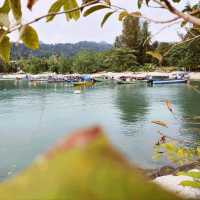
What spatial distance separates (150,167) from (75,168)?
919 cm

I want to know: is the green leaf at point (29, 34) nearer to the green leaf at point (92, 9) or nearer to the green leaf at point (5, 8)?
the green leaf at point (5, 8)

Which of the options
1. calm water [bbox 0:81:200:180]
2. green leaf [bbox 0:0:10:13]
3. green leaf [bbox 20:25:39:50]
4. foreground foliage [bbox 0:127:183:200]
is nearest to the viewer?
foreground foliage [bbox 0:127:183:200]

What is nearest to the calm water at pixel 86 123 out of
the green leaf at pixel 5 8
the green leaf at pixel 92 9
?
the green leaf at pixel 92 9

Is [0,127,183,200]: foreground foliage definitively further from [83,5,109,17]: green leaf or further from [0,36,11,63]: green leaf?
[83,5,109,17]: green leaf

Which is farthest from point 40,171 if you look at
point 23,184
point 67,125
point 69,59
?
point 69,59

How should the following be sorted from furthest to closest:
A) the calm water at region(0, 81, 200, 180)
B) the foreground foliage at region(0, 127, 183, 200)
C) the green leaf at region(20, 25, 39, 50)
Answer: the calm water at region(0, 81, 200, 180)
the green leaf at region(20, 25, 39, 50)
the foreground foliage at region(0, 127, 183, 200)

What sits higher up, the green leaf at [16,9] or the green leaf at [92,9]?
the green leaf at [92,9]

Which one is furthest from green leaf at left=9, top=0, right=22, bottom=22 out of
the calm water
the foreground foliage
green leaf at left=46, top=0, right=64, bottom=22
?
the calm water

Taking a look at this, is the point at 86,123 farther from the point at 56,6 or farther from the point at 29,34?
the point at 29,34

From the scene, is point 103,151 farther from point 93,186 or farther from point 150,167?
point 150,167

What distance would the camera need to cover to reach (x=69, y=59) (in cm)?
6681

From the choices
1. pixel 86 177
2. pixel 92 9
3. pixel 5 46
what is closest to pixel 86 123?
pixel 92 9

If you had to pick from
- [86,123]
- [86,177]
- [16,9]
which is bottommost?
[86,123]

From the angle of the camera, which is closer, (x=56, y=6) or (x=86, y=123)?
(x=56, y=6)
